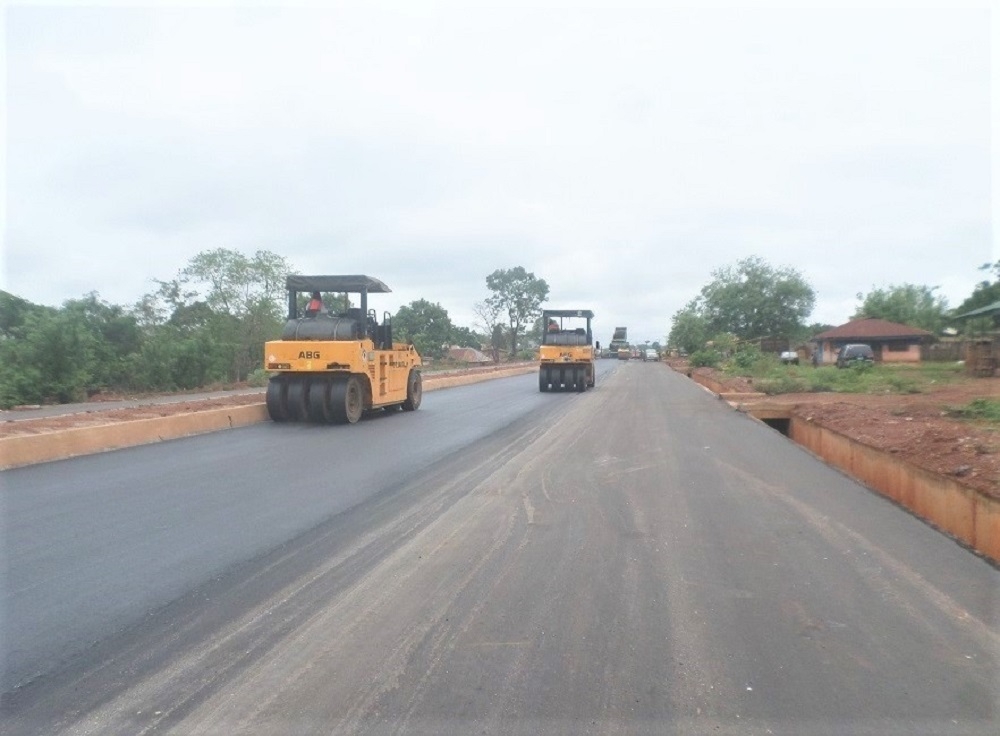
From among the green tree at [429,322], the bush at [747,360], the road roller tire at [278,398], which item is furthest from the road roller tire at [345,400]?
the green tree at [429,322]

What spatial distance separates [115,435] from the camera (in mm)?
14258

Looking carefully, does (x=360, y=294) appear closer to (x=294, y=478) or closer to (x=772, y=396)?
(x=294, y=478)

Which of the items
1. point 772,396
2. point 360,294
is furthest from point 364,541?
point 772,396

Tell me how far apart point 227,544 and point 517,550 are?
8.78 feet

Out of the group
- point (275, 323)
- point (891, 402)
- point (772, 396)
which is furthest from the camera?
point (275, 323)

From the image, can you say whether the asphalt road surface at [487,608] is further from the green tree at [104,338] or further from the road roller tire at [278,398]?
the green tree at [104,338]

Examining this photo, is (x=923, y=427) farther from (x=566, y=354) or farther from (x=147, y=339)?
(x=147, y=339)

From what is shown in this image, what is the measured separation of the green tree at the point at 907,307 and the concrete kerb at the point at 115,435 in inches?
2602

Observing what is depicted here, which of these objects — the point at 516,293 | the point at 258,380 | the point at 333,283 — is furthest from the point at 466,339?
the point at 333,283

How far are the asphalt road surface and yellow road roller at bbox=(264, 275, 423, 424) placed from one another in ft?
24.9

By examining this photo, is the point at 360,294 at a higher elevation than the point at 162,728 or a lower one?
higher

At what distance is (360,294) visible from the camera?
771 inches

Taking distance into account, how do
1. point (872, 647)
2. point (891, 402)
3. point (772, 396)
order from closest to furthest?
point (872, 647), point (891, 402), point (772, 396)

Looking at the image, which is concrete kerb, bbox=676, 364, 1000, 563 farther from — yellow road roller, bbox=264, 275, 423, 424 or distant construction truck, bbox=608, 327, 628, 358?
distant construction truck, bbox=608, 327, 628, 358
